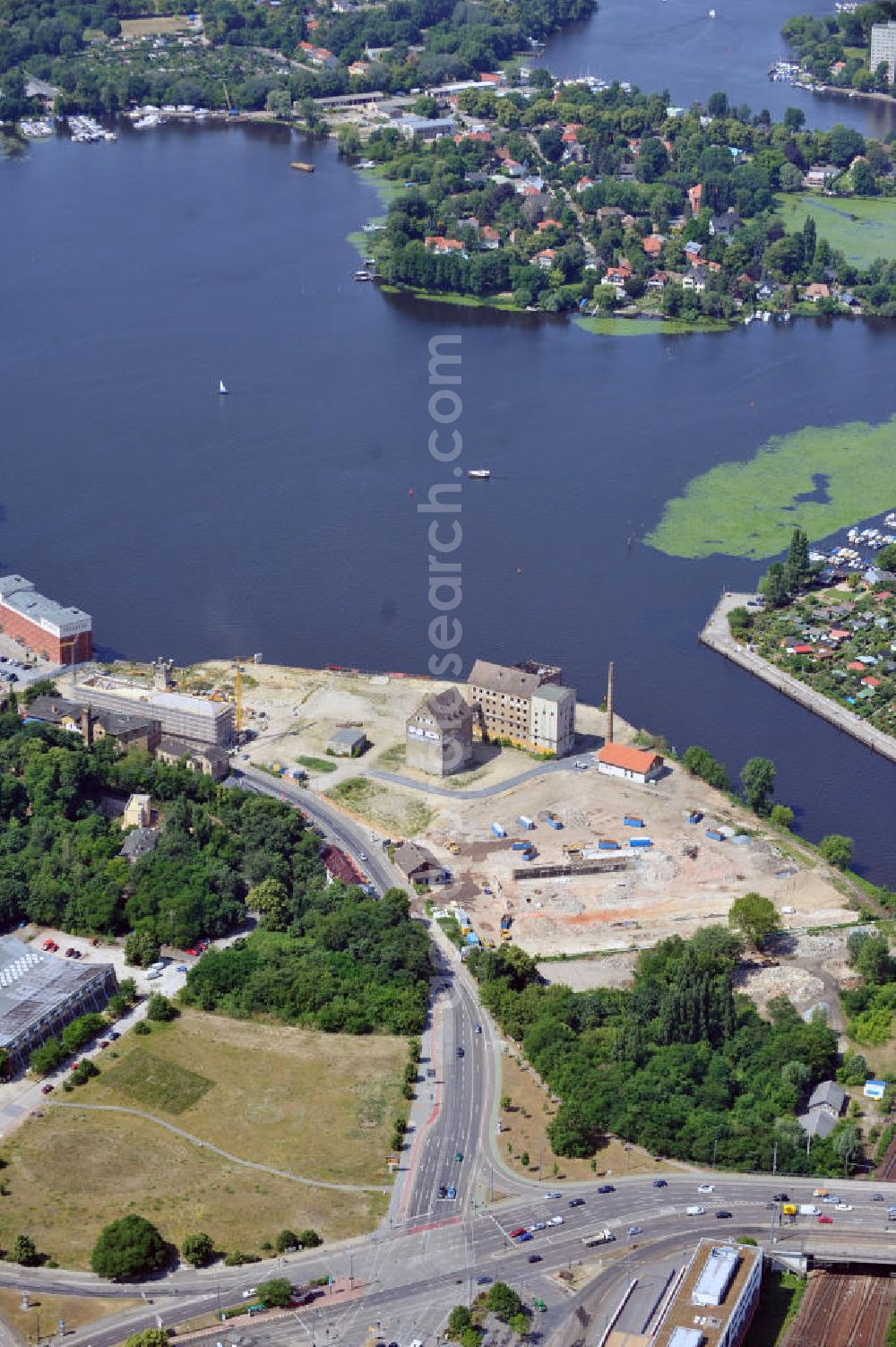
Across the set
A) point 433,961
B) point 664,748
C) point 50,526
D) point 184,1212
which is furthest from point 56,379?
point 184,1212

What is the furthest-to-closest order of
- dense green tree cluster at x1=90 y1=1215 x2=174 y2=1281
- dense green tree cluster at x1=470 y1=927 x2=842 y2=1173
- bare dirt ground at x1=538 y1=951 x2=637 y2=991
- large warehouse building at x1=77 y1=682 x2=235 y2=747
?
large warehouse building at x1=77 y1=682 x2=235 y2=747
bare dirt ground at x1=538 y1=951 x2=637 y2=991
dense green tree cluster at x1=470 y1=927 x2=842 y2=1173
dense green tree cluster at x1=90 y1=1215 x2=174 y2=1281

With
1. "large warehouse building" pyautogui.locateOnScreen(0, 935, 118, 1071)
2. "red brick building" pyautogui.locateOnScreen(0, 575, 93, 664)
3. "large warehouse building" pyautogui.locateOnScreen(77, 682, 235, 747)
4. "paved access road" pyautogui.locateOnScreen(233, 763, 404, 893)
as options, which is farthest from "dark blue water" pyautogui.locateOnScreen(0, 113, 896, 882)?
"large warehouse building" pyautogui.locateOnScreen(0, 935, 118, 1071)

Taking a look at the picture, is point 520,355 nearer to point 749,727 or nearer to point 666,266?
point 666,266

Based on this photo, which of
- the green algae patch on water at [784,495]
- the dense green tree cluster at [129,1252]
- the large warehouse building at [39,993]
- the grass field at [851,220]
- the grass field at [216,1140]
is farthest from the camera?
the grass field at [851,220]

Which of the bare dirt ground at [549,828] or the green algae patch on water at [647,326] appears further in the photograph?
the green algae patch on water at [647,326]

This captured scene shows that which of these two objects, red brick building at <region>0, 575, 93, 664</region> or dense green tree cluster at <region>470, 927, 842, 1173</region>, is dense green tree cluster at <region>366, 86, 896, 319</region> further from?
dense green tree cluster at <region>470, 927, 842, 1173</region>

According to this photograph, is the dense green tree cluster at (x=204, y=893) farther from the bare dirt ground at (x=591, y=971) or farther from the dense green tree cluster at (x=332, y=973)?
the bare dirt ground at (x=591, y=971)

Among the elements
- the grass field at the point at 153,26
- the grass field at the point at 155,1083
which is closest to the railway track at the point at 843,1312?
the grass field at the point at 155,1083
